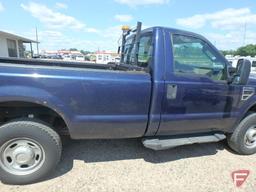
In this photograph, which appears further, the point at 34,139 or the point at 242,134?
the point at 242,134

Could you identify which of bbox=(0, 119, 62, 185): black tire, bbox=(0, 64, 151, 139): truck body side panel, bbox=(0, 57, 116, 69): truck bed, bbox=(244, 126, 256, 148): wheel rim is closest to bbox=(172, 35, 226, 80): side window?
bbox=(0, 64, 151, 139): truck body side panel

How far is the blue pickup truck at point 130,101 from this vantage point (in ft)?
8.73

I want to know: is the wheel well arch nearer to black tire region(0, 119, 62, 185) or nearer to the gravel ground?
black tire region(0, 119, 62, 185)

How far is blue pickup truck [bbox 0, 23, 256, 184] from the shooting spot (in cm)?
266

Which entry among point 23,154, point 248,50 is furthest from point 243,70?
point 248,50

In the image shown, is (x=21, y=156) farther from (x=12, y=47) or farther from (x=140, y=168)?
(x=12, y=47)

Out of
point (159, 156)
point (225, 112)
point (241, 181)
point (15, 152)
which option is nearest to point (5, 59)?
point (15, 152)

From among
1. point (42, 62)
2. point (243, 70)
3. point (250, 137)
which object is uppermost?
point (243, 70)

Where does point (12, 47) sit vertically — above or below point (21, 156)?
above

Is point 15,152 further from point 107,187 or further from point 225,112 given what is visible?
point 225,112

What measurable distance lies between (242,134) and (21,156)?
3374mm

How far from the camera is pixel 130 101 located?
2.95 m

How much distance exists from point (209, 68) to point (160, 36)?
91 centimetres

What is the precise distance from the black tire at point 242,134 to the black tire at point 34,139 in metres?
2.82
